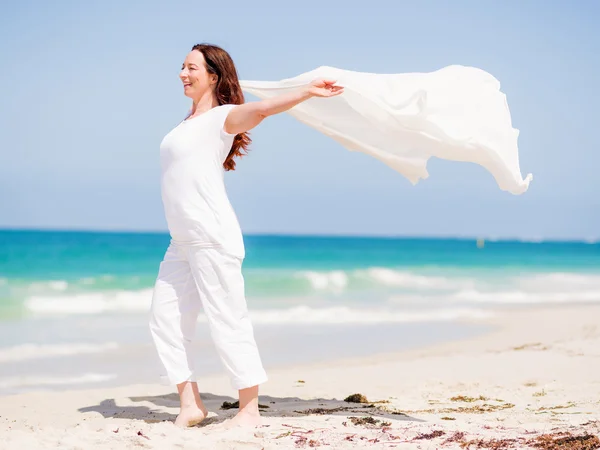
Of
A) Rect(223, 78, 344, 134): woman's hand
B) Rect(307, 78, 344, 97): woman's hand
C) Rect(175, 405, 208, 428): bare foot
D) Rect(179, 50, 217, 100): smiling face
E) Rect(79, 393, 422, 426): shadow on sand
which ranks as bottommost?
Rect(79, 393, 422, 426): shadow on sand

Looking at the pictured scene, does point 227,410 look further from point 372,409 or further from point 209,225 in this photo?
point 209,225

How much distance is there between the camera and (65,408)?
5.66 m

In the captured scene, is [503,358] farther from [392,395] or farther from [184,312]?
[184,312]

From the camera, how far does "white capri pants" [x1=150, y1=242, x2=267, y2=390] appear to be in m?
4.43

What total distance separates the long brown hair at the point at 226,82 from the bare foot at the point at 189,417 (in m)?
1.47

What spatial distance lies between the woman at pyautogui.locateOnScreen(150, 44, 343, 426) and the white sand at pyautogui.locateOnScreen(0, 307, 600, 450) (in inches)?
15.2

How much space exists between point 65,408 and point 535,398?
11.2 ft

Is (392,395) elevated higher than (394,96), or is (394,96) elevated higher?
(394,96)

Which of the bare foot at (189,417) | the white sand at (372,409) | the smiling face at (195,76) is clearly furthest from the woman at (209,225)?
the white sand at (372,409)

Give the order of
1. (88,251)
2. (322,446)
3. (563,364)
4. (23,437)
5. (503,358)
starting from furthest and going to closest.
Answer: (88,251) < (503,358) < (563,364) < (23,437) < (322,446)

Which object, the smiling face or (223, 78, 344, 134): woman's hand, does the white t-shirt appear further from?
the smiling face

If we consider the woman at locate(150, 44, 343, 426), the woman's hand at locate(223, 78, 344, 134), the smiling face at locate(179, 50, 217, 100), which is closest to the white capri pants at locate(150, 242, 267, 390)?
the woman at locate(150, 44, 343, 426)

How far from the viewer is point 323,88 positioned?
432 cm

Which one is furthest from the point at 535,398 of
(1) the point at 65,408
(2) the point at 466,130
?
(1) the point at 65,408
